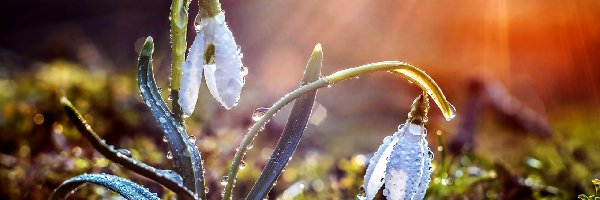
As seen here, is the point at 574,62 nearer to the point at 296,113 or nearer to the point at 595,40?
the point at 595,40

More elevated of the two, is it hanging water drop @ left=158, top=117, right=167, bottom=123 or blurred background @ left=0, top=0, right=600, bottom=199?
blurred background @ left=0, top=0, right=600, bottom=199

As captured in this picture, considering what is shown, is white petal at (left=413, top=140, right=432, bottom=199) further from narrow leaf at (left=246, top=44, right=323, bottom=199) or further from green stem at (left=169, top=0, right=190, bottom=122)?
green stem at (left=169, top=0, right=190, bottom=122)

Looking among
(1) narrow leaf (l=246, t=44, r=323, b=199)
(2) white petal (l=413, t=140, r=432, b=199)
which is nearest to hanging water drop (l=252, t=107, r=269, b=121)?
(1) narrow leaf (l=246, t=44, r=323, b=199)

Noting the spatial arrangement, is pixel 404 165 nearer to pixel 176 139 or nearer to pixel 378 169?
pixel 378 169

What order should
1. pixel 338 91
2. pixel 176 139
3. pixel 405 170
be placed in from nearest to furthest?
1. pixel 405 170
2. pixel 176 139
3. pixel 338 91

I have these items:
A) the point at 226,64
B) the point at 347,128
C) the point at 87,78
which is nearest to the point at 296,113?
the point at 226,64

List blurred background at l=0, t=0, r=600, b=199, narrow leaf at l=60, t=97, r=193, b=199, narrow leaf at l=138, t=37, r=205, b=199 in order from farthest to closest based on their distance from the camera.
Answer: blurred background at l=0, t=0, r=600, b=199 < narrow leaf at l=138, t=37, r=205, b=199 < narrow leaf at l=60, t=97, r=193, b=199

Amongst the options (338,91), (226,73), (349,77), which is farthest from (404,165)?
(338,91)
